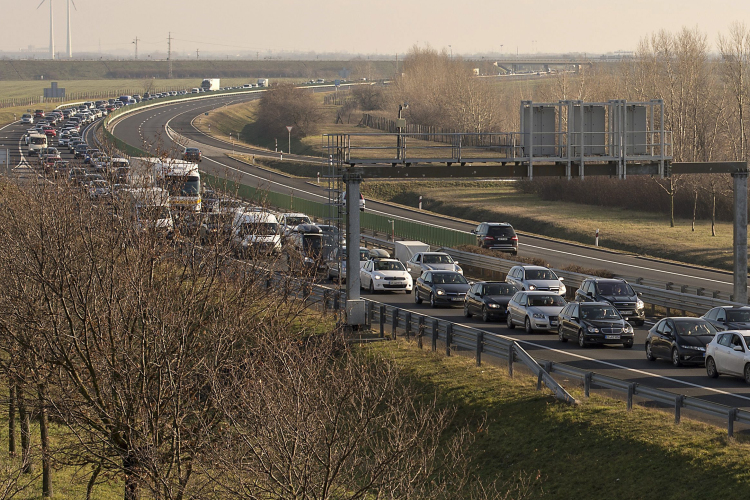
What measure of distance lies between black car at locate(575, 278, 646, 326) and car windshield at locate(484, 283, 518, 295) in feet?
7.84

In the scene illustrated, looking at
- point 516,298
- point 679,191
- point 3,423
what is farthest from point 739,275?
point 679,191

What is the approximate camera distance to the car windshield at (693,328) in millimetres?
26609

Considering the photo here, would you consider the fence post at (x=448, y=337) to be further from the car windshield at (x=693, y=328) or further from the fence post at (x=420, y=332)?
the car windshield at (x=693, y=328)

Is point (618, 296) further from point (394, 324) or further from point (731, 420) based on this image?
point (731, 420)

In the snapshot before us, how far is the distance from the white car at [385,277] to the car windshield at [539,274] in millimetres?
5885

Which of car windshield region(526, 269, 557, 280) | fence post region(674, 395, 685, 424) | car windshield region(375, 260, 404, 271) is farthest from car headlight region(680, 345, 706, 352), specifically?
car windshield region(375, 260, 404, 271)

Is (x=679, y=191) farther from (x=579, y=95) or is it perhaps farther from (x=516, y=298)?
(x=516, y=298)

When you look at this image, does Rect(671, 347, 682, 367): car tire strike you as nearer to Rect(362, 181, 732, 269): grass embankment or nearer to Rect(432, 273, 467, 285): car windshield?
Rect(432, 273, 467, 285): car windshield

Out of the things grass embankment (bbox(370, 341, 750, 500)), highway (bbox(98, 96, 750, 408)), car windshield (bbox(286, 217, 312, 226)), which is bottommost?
grass embankment (bbox(370, 341, 750, 500))

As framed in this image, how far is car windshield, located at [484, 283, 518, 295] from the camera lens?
1375 inches

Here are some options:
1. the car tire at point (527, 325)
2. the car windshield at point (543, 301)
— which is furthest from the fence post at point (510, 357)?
the car windshield at point (543, 301)

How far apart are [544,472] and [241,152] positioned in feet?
285

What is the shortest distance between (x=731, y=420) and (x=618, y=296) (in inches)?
578

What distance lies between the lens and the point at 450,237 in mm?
55219
